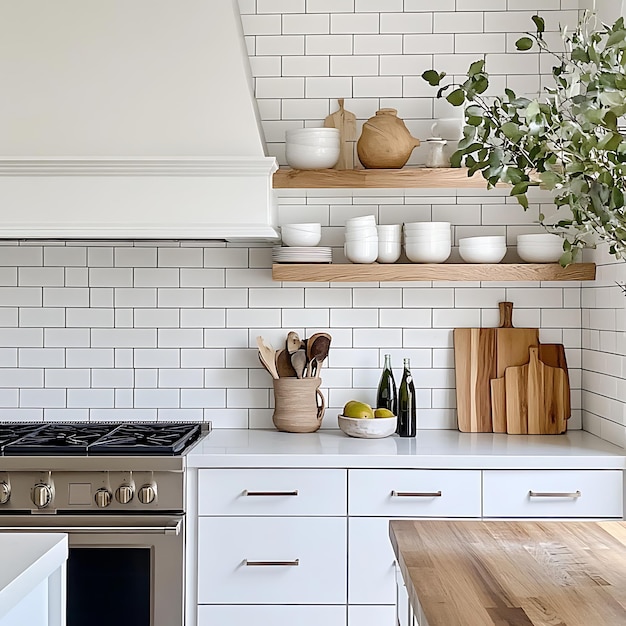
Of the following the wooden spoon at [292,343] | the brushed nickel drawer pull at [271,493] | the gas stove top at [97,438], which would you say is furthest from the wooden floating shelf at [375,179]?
the brushed nickel drawer pull at [271,493]

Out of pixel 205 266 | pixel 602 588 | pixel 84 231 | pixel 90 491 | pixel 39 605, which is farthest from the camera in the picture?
pixel 205 266

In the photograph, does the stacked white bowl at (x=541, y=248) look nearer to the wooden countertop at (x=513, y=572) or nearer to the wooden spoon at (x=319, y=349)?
the wooden spoon at (x=319, y=349)

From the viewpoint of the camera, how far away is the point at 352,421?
3.40 meters

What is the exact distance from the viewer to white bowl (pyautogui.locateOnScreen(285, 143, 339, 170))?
3418 mm

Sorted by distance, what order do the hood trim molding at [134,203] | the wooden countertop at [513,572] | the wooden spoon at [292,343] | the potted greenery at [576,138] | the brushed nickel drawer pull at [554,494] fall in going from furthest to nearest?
the wooden spoon at [292,343] → the hood trim molding at [134,203] → the brushed nickel drawer pull at [554,494] → the wooden countertop at [513,572] → the potted greenery at [576,138]

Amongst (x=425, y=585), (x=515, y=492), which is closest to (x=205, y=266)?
(x=515, y=492)

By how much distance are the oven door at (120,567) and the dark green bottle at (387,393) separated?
1.03 metres

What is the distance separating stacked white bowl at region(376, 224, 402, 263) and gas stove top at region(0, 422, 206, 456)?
1020 mm

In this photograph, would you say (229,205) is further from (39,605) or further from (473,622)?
Answer: (473,622)

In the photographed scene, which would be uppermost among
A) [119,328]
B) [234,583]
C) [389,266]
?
[389,266]

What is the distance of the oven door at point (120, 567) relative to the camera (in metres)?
2.96

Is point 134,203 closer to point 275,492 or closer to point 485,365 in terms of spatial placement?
point 275,492

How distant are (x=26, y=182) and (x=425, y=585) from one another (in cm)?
234

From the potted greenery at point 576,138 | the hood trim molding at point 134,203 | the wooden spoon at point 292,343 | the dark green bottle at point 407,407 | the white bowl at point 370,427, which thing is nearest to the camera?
the potted greenery at point 576,138
